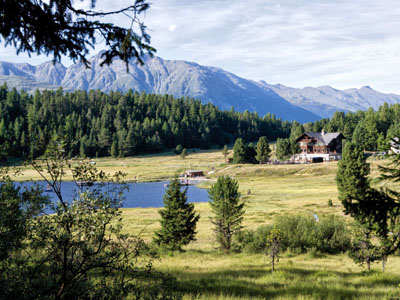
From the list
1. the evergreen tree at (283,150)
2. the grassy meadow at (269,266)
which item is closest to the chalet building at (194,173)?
the grassy meadow at (269,266)

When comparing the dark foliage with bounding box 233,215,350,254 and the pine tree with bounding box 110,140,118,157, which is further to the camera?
the pine tree with bounding box 110,140,118,157

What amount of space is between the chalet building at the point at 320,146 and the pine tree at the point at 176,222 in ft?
350

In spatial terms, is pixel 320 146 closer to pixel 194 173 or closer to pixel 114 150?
pixel 194 173

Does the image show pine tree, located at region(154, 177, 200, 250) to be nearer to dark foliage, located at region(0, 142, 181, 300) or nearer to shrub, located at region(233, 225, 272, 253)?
shrub, located at region(233, 225, 272, 253)

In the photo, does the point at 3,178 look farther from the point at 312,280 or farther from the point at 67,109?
the point at 67,109

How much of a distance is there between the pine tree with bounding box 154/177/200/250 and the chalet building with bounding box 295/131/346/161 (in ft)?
350

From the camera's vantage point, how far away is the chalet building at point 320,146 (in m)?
128

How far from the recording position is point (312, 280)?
16.9 metres

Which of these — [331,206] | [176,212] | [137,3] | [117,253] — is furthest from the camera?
[331,206]

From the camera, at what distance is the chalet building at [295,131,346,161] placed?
128250 millimetres

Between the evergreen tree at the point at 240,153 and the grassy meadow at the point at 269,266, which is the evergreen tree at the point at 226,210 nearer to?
the grassy meadow at the point at 269,266

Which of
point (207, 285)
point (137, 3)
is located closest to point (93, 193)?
point (137, 3)

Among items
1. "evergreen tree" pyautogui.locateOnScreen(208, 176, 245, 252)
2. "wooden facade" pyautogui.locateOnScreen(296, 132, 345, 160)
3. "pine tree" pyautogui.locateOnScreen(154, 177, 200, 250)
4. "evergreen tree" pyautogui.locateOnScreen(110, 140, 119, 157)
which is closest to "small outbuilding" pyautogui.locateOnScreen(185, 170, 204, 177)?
"wooden facade" pyautogui.locateOnScreen(296, 132, 345, 160)

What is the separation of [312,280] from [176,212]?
15.4m
